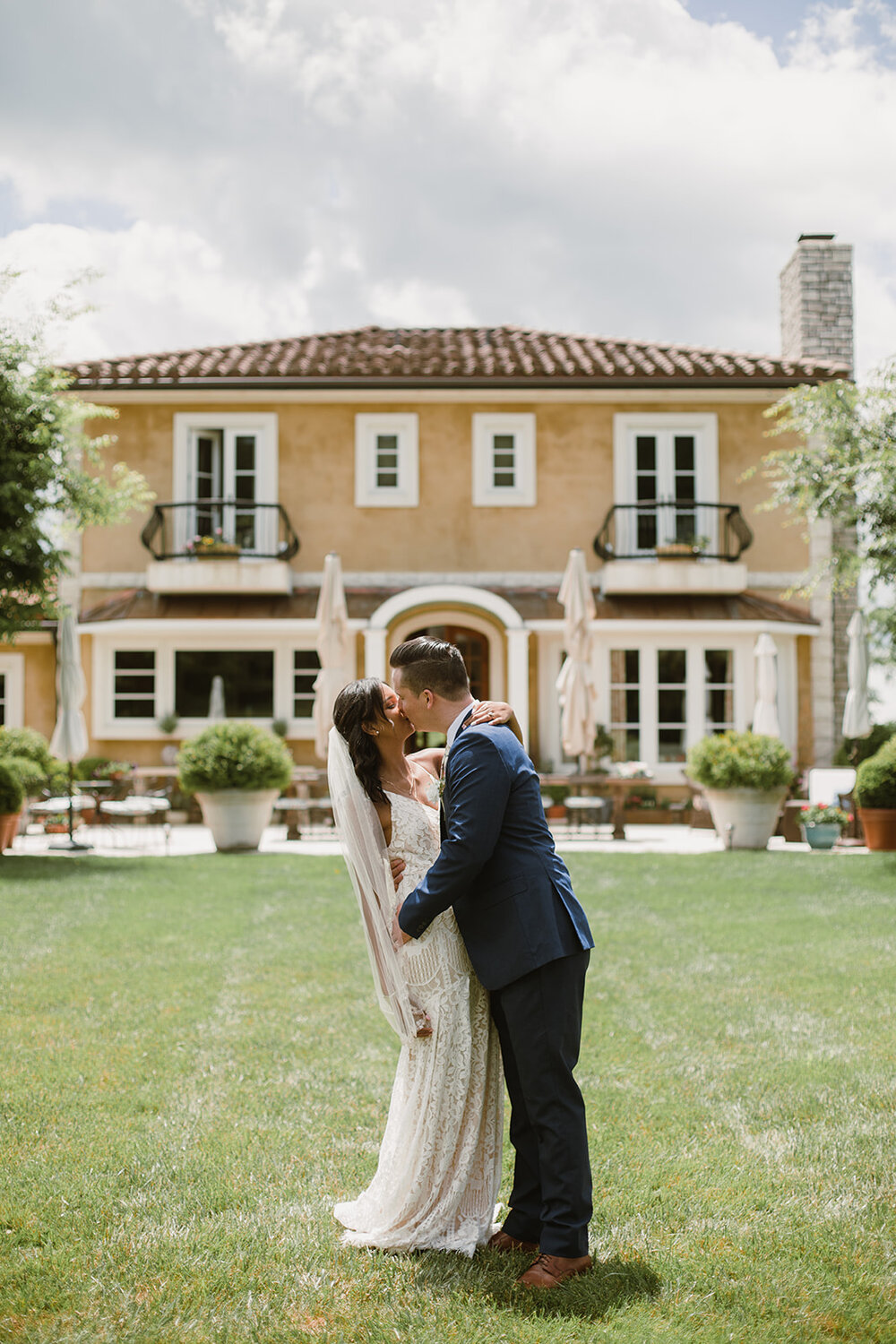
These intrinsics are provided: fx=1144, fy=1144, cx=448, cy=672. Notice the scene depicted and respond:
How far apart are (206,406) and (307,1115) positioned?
1694cm

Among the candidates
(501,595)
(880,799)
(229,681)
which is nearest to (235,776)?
(229,681)

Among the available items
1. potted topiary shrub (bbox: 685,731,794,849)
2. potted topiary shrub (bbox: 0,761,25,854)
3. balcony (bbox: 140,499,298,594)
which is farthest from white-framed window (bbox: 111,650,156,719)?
potted topiary shrub (bbox: 685,731,794,849)

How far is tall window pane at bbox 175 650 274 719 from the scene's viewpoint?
19375mm

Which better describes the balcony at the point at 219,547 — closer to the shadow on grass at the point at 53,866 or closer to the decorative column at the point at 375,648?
the decorative column at the point at 375,648

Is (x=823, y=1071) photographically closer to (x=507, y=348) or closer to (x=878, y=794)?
(x=878, y=794)

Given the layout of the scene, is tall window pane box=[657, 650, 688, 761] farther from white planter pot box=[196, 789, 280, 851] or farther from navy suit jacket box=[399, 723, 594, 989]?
navy suit jacket box=[399, 723, 594, 989]

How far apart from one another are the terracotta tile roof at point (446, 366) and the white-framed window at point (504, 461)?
83cm

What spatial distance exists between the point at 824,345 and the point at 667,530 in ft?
18.3

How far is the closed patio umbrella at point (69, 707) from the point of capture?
1403 cm

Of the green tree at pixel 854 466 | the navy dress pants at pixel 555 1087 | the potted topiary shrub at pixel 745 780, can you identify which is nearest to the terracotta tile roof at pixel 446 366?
the green tree at pixel 854 466

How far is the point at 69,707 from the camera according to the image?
1420 centimetres

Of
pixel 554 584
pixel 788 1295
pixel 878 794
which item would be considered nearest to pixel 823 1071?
pixel 788 1295

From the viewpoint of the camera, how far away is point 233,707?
Result: 1945 cm

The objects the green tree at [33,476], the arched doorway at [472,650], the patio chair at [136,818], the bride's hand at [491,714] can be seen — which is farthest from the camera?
the arched doorway at [472,650]
